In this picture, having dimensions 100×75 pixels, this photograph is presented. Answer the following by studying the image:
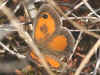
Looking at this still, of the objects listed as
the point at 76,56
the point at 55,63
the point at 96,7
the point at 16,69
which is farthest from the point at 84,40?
the point at 16,69

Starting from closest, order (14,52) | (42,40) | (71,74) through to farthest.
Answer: (42,40) < (71,74) < (14,52)

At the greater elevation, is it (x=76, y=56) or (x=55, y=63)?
(x=55, y=63)

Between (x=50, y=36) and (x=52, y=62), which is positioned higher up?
(x=50, y=36)

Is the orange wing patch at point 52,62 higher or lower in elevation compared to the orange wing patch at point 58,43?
lower

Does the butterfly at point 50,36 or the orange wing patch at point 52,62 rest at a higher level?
the butterfly at point 50,36

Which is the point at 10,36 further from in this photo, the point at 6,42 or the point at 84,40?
the point at 84,40

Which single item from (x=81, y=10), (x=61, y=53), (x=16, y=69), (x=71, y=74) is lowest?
(x=16, y=69)

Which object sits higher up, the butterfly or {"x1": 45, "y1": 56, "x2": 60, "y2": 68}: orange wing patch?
the butterfly

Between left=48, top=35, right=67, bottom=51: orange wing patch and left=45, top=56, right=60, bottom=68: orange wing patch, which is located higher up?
left=48, top=35, right=67, bottom=51: orange wing patch
